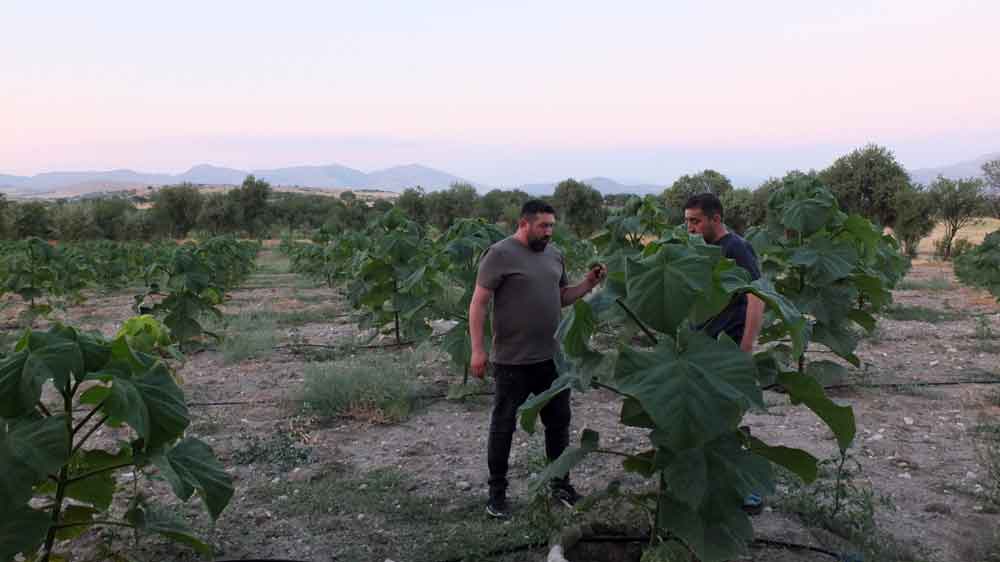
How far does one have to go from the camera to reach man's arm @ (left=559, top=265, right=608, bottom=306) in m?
3.89

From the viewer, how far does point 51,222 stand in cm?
4538

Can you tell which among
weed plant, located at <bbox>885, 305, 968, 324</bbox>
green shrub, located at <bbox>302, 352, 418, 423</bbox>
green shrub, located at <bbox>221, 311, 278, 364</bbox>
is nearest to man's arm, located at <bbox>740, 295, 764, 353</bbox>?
green shrub, located at <bbox>302, 352, 418, 423</bbox>

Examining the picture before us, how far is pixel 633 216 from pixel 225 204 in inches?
1959

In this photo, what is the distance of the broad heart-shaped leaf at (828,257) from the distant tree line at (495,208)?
3.42m

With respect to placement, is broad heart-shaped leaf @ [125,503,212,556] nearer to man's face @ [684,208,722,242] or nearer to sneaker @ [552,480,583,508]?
sneaker @ [552,480,583,508]

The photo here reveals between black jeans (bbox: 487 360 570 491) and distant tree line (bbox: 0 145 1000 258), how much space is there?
209 inches

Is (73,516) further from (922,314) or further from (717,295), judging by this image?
(922,314)

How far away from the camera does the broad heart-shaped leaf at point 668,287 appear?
221cm

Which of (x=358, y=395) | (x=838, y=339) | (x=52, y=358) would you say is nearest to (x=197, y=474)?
(x=52, y=358)

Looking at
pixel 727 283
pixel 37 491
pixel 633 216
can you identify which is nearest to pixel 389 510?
pixel 37 491

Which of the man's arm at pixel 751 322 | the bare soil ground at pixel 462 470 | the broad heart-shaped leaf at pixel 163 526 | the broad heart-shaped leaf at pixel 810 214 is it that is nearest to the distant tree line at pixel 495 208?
the broad heart-shaped leaf at pixel 810 214

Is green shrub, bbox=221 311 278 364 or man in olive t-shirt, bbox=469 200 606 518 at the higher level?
man in olive t-shirt, bbox=469 200 606 518

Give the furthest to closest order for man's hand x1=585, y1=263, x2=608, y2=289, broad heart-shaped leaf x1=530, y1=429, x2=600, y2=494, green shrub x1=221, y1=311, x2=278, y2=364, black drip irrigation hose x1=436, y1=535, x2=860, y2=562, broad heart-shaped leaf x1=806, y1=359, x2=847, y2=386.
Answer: green shrub x1=221, y1=311, x2=278, y2=364 < broad heart-shaped leaf x1=806, y1=359, x2=847, y2=386 < man's hand x1=585, y1=263, x2=608, y2=289 < black drip irrigation hose x1=436, y1=535, x2=860, y2=562 < broad heart-shaped leaf x1=530, y1=429, x2=600, y2=494

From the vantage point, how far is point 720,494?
2426 mm
